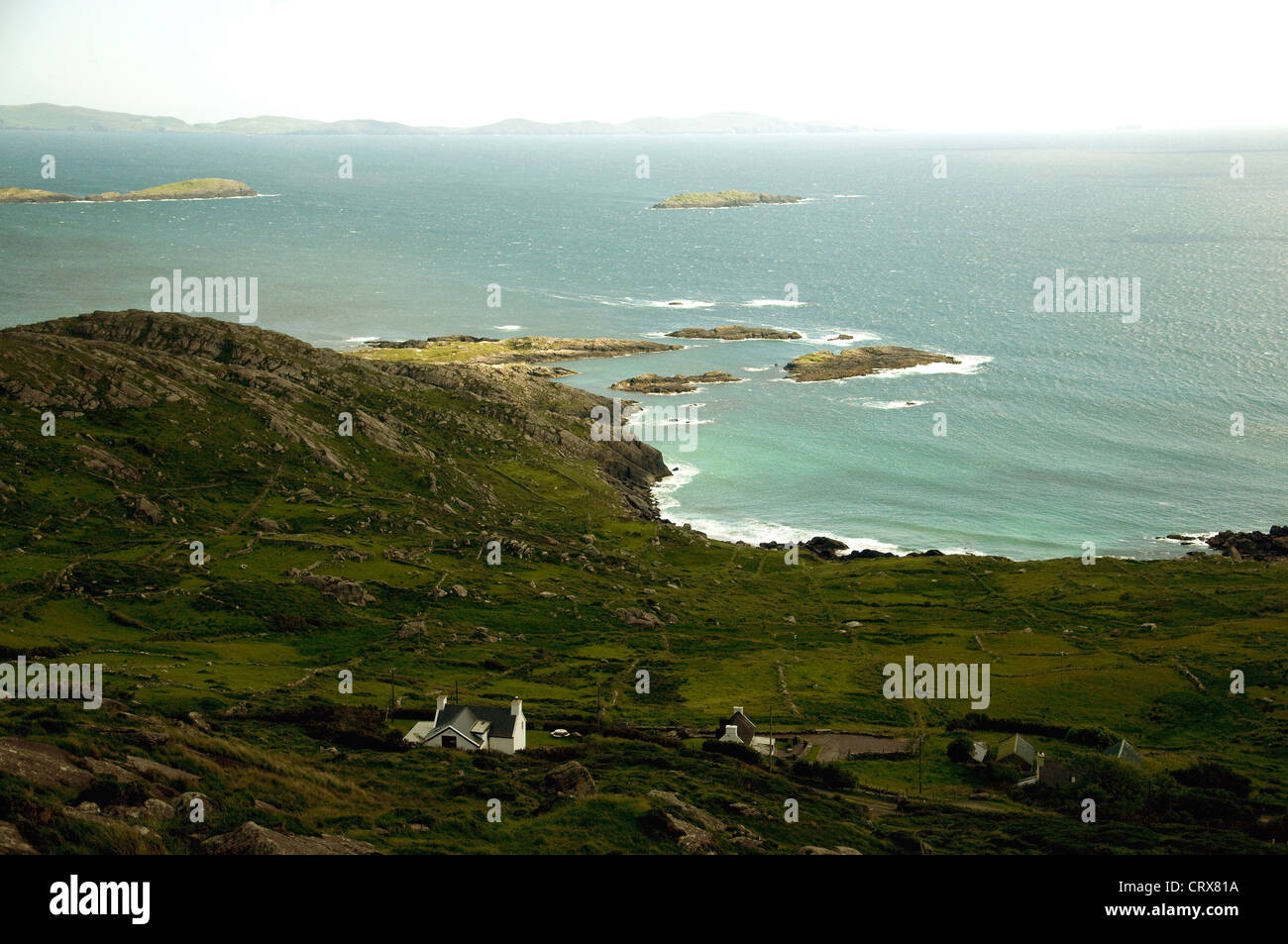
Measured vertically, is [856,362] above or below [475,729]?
above

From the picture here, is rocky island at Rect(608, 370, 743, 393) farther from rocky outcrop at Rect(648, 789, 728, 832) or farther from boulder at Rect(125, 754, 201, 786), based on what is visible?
boulder at Rect(125, 754, 201, 786)

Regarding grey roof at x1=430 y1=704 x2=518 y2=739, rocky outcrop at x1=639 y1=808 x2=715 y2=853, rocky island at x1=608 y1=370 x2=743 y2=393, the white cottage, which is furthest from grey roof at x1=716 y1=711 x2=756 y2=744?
rocky island at x1=608 y1=370 x2=743 y2=393

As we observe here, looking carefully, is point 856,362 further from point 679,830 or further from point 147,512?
point 679,830

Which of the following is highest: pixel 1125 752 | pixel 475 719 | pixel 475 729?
pixel 475 719

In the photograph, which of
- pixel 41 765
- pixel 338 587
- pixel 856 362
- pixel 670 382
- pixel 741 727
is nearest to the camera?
pixel 41 765

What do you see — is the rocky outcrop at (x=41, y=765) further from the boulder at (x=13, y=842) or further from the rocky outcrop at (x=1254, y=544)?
the rocky outcrop at (x=1254, y=544)

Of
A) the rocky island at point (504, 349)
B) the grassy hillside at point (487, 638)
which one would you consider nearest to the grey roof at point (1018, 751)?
the grassy hillside at point (487, 638)

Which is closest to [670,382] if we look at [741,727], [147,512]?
[147,512]

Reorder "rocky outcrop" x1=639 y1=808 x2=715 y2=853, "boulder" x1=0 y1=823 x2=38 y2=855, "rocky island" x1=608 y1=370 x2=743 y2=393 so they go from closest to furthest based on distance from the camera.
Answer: "boulder" x1=0 y1=823 x2=38 y2=855 → "rocky outcrop" x1=639 y1=808 x2=715 y2=853 → "rocky island" x1=608 y1=370 x2=743 y2=393
